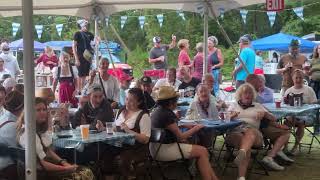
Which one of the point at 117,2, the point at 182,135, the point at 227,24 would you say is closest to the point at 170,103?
the point at 182,135

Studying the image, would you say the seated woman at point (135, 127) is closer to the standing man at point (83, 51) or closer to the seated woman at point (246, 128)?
the seated woman at point (246, 128)

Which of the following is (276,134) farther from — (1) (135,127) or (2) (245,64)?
(2) (245,64)

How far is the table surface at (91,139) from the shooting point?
4.40 metres

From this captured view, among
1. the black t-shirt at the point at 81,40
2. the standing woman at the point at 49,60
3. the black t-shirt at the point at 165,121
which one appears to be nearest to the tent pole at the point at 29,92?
the black t-shirt at the point at 165,121

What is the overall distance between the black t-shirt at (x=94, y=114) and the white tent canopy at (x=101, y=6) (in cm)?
336

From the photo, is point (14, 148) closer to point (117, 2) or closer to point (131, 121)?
point (131, 121)

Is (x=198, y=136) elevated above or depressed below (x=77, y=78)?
below

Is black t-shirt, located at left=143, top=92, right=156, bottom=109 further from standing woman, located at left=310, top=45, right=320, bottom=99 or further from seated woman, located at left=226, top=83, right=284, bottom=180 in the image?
standing woman, located at left=310, top=45, right=320, bottom=99

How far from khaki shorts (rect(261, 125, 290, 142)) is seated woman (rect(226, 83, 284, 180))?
27 cm

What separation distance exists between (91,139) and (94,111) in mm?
1025

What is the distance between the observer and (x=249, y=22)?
29812 millimetres

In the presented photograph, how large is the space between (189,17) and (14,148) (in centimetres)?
2610

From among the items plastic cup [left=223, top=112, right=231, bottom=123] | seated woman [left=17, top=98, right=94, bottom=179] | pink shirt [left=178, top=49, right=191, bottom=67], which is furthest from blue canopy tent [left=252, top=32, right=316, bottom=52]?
seated woman [left=17, top=98, right=94, bottom=179]

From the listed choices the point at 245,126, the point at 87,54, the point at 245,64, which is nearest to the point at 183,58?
the point at 245,64
